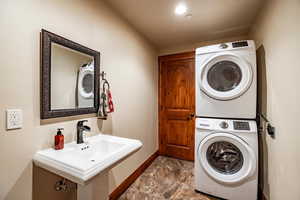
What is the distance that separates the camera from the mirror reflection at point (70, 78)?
1082 mm

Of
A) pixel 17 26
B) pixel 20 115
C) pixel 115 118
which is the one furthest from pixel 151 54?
pixel 20 115

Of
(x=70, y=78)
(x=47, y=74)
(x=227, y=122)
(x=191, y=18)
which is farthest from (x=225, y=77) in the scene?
(x=47, y=74)

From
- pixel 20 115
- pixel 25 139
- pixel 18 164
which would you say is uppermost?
pixel 20 115

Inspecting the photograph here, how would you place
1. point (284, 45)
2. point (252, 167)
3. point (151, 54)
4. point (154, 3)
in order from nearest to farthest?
1. point (284, 45)
2. point (252, 167)
3. point (154, 3)
4. point (151, 54)

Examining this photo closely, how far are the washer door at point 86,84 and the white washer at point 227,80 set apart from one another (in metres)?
1.28

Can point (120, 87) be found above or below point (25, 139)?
above

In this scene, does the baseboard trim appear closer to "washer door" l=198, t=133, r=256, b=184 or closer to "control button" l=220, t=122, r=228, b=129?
"washer door" l=198, t=133, r=256, b=184

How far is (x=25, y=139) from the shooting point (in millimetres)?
911

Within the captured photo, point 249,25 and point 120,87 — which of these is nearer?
point 120,87

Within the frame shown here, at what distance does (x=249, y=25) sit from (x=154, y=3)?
1539mm

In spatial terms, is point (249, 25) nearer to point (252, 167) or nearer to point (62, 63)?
point (252, 167)

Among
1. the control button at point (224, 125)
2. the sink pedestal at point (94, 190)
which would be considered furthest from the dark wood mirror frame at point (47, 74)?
the control button at point (224, 125)

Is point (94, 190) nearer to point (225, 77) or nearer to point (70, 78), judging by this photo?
point (70, 78)

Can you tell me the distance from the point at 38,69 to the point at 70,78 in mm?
248
